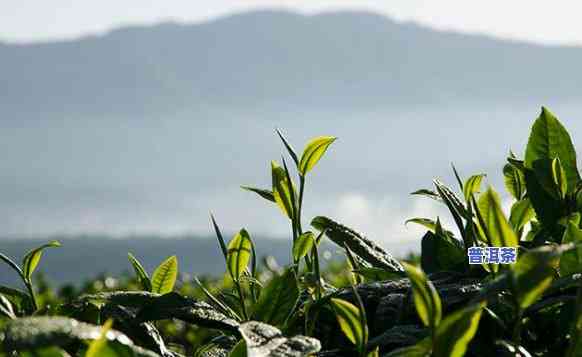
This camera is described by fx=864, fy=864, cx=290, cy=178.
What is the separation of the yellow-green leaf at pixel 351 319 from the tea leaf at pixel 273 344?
6 centimetres

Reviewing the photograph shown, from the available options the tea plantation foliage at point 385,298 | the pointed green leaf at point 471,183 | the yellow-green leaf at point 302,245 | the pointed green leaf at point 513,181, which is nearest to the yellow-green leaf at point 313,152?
the tea plantation foliage at point 385,298

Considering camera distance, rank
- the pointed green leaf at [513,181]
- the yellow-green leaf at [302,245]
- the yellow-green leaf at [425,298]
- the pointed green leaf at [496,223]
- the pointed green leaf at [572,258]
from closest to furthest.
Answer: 1. the yellow-green leaf at [425,298]
2. the pointed green leaf at [496,223]
3. the pointed green leaf at [572,258]
4. the yellow-green leaf at [302,245]
5. the pointed green leaf at [513,181]

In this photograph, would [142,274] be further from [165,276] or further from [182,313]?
[182,313]

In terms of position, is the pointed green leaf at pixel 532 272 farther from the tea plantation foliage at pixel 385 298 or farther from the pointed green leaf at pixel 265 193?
the pointed green leaf at pixel 265 193

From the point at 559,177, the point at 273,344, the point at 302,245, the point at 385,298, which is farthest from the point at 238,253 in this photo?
the point at 559,177

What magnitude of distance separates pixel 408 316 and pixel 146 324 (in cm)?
31

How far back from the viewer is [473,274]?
1097 millimetres

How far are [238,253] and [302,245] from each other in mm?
85

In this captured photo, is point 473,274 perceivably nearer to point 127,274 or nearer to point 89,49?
point 127,274

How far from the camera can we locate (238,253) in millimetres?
1109

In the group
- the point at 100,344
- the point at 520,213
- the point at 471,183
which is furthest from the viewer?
the point at 471,183

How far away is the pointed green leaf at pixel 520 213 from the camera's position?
44.3 inches

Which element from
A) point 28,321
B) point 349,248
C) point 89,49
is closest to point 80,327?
point 28,321

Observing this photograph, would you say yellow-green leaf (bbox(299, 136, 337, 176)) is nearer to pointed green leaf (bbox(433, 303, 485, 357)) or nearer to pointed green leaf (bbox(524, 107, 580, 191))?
pointed green leaf (bbox(524, 107, 580, 191))
